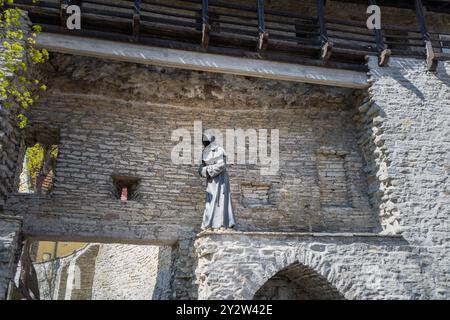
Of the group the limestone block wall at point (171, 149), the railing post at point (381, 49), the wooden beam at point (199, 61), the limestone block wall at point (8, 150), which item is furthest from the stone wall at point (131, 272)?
the railing post at point (381, 49)

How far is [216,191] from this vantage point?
732 centimetres

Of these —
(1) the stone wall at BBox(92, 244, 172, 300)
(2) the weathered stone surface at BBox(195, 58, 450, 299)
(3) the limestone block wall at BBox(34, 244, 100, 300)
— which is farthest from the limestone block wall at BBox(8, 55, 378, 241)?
(3) the limestone block wall at BBox(34, 244, 100, 300)

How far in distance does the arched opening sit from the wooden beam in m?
3.88

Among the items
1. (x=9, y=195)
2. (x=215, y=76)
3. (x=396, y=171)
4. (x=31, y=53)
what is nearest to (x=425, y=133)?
(x=396, y=171)

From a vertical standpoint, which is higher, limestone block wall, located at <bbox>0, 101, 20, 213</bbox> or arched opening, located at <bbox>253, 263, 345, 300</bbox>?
limestone block wall, located at <bbox>0, 101, 20, 213</bbox>

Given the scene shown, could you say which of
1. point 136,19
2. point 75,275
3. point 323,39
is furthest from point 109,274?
point 323,39

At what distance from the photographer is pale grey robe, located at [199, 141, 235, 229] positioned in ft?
23.2

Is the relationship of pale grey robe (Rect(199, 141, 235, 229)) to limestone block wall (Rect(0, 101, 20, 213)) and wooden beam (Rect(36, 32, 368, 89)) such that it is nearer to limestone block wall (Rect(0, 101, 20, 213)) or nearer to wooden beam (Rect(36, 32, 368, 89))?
wooden beam (Rect(36, 32, 368, 89))

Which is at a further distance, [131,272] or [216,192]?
[131,272]

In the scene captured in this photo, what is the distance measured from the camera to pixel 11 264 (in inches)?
253

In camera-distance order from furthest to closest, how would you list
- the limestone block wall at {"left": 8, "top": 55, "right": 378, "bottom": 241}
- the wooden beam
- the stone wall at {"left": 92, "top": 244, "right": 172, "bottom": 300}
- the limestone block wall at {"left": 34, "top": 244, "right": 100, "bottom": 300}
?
1. the limestone block wall at {"left": 34, "top": 244, "right": 100, "bottom": 300}
2. the stone wall at {"left": 92, "top": 244, "right": 172, "bottom": 300}
3. the limestone block wall at {"left": 8, "top": 55, "right": 378, "bottom": 241}
4. the wooden beam

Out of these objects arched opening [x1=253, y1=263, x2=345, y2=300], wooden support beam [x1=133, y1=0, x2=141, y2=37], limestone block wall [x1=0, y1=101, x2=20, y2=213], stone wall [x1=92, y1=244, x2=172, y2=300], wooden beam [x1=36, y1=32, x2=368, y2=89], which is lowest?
arched opening [x1=253, y1=263, x2=345, y2=300]

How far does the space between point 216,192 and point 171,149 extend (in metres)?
2.04

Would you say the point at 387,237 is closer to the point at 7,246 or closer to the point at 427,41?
the point at 427,41
